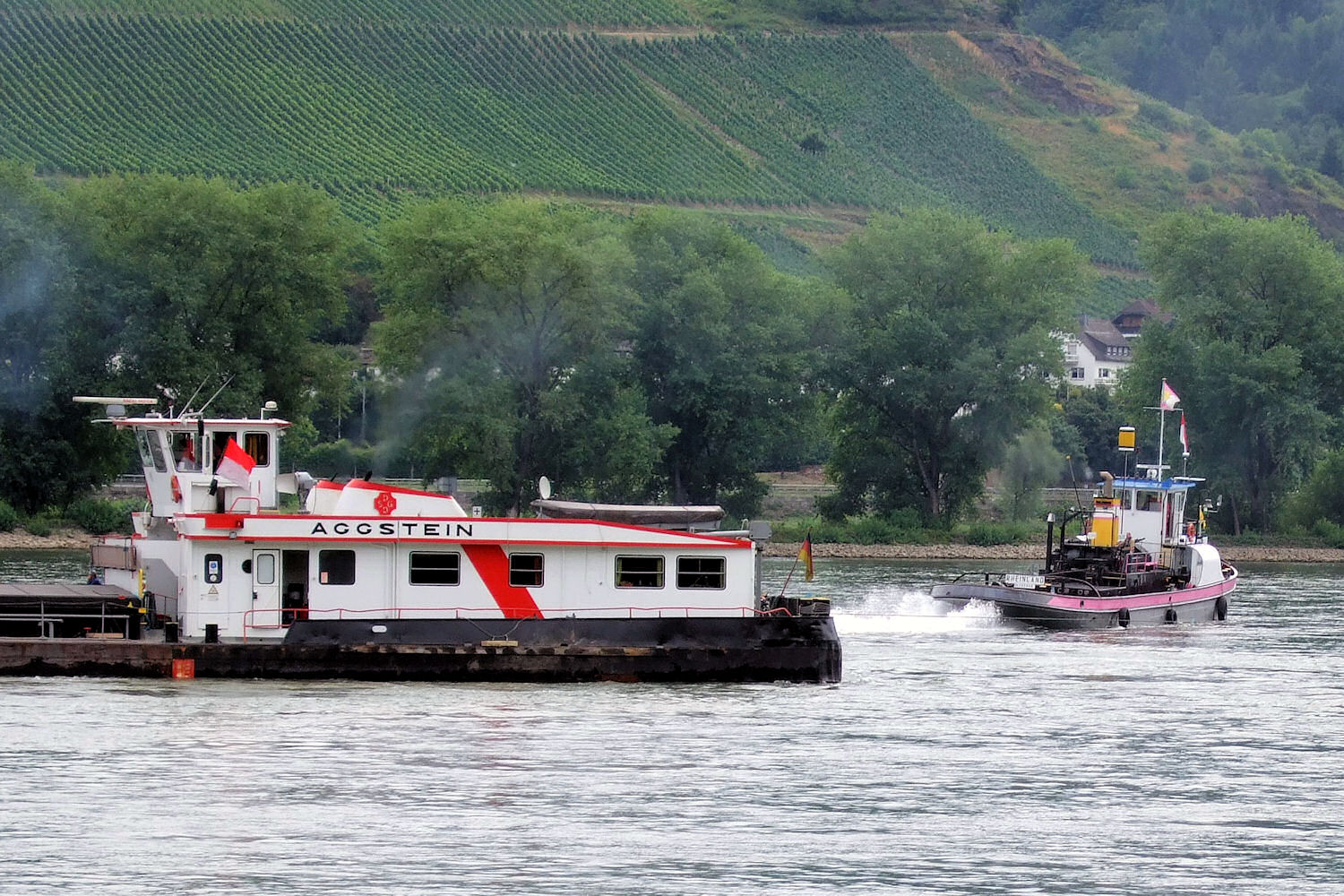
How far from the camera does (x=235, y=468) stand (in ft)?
120

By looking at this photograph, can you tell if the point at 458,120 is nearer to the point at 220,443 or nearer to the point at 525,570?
the point at 220,443

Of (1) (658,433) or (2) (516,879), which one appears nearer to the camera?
(2) (516,879)

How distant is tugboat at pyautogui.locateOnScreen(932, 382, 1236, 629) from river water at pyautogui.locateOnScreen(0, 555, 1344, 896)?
392 inches

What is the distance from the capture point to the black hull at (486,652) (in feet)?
115

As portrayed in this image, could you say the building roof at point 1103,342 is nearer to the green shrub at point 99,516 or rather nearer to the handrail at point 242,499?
the green shrub at point 99,516

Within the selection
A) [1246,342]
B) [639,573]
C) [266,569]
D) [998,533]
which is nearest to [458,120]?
[1246,342]

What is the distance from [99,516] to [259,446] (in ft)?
139

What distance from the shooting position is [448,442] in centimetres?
8131

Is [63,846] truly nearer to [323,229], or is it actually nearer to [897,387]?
[323,229]

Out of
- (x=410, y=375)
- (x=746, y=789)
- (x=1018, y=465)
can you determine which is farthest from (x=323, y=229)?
(x=746, y=789)

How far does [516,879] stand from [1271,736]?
1528cm

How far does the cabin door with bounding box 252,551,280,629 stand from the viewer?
3591 cm

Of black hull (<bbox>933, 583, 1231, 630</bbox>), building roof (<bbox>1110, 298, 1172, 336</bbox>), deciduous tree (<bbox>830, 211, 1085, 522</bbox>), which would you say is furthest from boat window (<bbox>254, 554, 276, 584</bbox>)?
building roof (<bbox>1110, 298, 1172, 336</bbox>)

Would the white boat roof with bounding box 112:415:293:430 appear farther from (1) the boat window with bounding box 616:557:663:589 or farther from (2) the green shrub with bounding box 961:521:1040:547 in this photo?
(2) the green shrub with bounding box 961:521:1040:547
